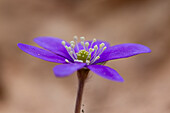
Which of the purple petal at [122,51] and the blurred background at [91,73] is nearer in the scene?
the purple petal at [122,51]

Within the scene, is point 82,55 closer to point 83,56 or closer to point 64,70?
point 83,56

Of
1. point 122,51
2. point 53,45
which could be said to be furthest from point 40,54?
point 122,51

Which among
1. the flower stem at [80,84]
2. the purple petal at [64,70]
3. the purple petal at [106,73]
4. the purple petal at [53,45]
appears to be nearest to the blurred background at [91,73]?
the purple petal at [53,45]

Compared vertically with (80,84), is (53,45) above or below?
above

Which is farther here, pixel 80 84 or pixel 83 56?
pixel 83 56

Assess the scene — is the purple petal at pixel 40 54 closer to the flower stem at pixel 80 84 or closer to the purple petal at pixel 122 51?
the flower stem at pixel 80 84

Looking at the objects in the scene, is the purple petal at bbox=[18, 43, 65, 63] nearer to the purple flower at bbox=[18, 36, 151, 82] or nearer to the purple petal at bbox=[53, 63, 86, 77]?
the purple flower at bbox=[18, 36, 151, 82]

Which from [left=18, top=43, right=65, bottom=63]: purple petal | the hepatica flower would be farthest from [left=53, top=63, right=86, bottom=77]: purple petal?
[left=18, top=43, right=65, bottom=63]: purple petal
